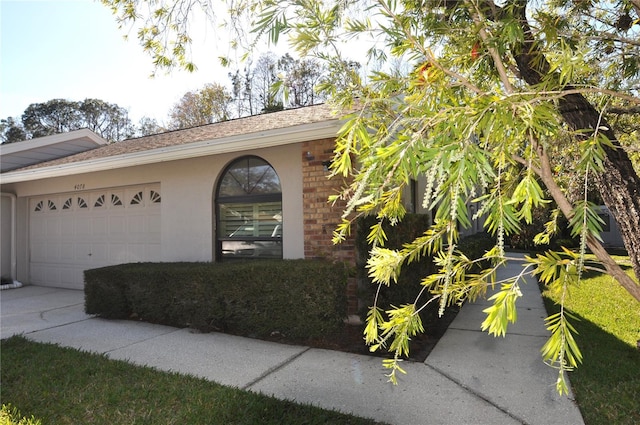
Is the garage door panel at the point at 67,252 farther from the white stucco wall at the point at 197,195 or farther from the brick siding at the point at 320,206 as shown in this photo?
the brick siding at the point at 320,206

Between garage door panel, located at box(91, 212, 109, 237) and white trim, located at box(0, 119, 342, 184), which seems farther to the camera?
garage door panel, located at box(91, 212, 109, 237)

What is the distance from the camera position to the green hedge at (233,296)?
5.06 metres

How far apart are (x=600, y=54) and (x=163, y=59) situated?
5.00 m

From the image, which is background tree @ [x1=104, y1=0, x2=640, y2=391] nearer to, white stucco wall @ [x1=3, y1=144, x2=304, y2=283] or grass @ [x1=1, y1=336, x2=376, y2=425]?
grass @ [x1=1, y1=336, x2=376, y2=425]

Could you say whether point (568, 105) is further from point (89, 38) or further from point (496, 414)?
point (89, 38)

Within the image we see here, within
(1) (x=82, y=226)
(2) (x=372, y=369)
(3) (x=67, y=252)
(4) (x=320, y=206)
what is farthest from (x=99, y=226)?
(2) (x=372, y=369)

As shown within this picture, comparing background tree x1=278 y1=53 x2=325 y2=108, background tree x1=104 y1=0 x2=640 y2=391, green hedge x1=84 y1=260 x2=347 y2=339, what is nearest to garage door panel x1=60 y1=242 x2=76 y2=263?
green hedge x1=84 y1=260 x2=347 y2=339

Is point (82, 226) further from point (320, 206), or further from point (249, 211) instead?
point (320, 206)

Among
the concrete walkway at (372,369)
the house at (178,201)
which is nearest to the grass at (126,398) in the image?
the concrete walkway at (372,369)

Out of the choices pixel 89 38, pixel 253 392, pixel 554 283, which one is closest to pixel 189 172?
pixel 89 38

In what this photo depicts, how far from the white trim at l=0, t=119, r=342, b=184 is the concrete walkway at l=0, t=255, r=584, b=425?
116 inches

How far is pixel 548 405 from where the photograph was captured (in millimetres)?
3377

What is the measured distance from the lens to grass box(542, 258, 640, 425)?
3.25 metres

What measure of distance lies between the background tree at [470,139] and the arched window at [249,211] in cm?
445
